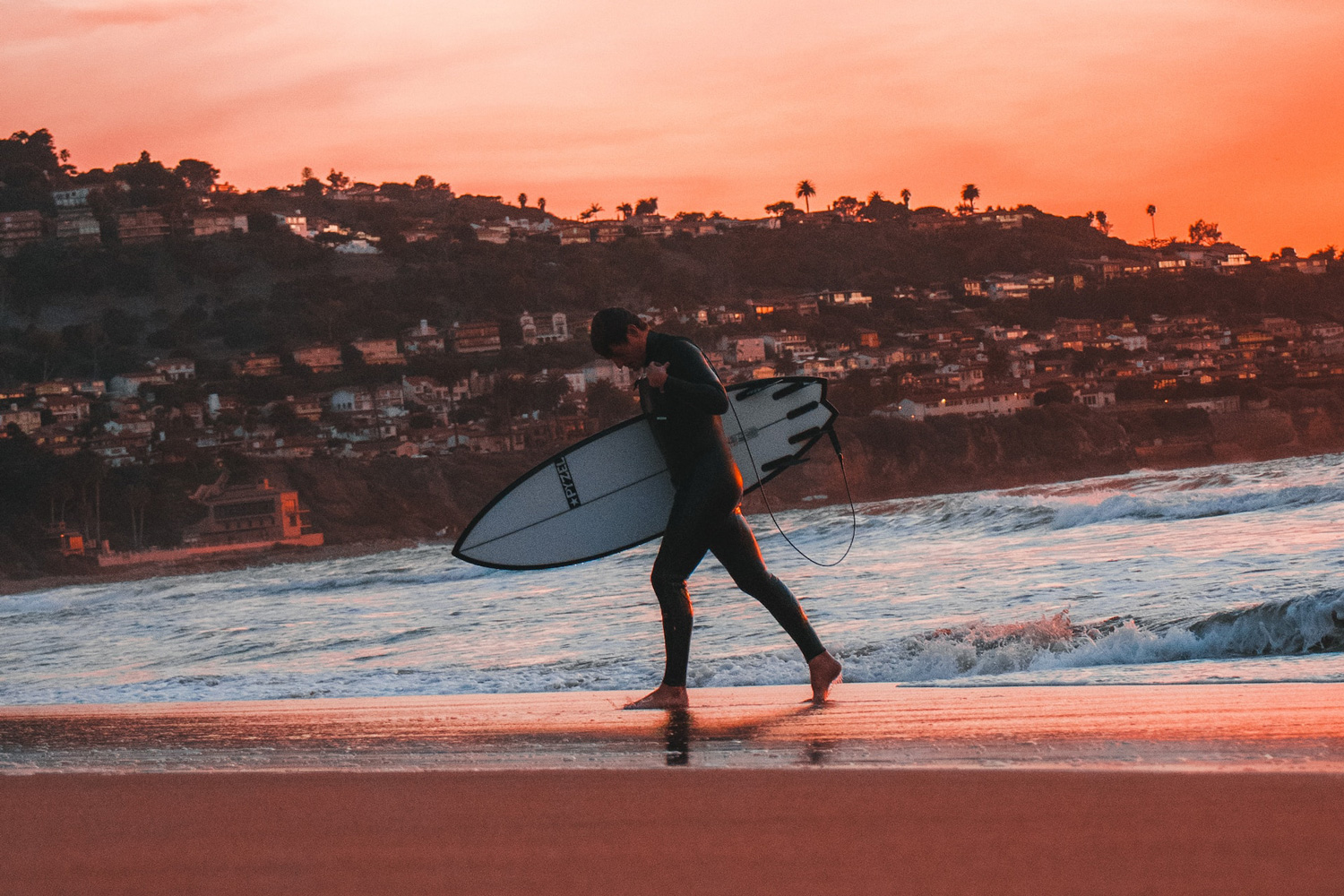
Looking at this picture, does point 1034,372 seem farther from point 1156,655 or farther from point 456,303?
point 1156,655

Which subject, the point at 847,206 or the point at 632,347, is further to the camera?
the point at 847,206

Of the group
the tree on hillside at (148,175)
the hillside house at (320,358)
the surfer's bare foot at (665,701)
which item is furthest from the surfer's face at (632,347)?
the tree on hillside at (148,175)

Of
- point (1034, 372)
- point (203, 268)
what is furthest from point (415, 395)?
point (1034, 372)

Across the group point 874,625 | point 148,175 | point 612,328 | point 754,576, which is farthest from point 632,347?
point 148,175

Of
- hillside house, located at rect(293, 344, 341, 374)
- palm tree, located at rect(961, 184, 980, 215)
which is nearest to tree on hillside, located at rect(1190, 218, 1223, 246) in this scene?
palm tree, located at rect(961, 184, 980, 215)

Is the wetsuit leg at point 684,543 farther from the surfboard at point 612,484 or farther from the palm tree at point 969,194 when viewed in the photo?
the palm tree at point 969,194

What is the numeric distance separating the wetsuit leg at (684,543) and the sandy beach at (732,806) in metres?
0.62

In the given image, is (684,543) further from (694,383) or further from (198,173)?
(198,173)

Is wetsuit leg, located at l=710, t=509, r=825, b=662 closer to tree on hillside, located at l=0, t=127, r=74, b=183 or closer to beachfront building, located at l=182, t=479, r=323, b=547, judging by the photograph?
beachfront building, located at l=182, t=479, r=323, b=547

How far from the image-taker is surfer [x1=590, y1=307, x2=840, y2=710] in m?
4.16

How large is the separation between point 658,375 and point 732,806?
2.19 m

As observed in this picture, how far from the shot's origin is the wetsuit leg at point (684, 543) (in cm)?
416

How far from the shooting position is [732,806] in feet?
7.08

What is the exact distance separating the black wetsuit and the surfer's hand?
24 mm
